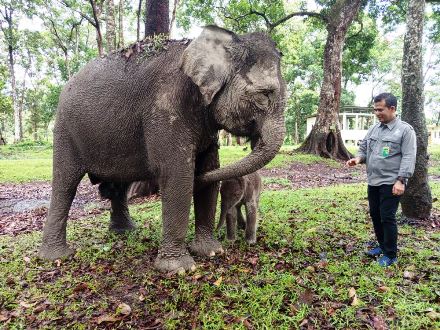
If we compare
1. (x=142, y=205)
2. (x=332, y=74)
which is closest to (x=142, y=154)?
(x=142, y=205)

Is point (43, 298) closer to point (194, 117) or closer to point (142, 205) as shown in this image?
point (194, 117)

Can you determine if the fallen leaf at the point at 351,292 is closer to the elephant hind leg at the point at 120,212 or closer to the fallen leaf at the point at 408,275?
the fallen leaf at the point at 408,275

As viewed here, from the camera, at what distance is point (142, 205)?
920 cm

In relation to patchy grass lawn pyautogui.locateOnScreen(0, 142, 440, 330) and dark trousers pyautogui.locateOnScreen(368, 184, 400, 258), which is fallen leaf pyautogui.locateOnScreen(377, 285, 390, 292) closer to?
patchy grass lawn pyautogui.locateOnScreen(0, 142, 440, 330)

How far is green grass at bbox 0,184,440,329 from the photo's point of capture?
137 inches

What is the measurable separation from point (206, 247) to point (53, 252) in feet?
7.00

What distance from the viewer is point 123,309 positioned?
12.0 feet

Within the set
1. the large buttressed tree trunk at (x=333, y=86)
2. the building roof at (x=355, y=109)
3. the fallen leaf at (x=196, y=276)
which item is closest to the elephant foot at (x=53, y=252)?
the fallen leaf at (x=196, y=276)

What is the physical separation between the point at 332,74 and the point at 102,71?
14740mm

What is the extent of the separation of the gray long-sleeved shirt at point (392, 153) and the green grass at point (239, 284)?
3.70 ft

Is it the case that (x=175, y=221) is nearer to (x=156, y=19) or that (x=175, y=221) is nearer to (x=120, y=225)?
(x=120, y=225)

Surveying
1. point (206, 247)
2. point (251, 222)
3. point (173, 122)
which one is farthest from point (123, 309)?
point (251, 222)

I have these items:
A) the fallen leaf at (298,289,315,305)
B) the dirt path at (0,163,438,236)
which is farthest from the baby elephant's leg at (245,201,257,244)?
the dirt path at (0,163,438,236)

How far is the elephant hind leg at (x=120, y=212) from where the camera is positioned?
238 inches
